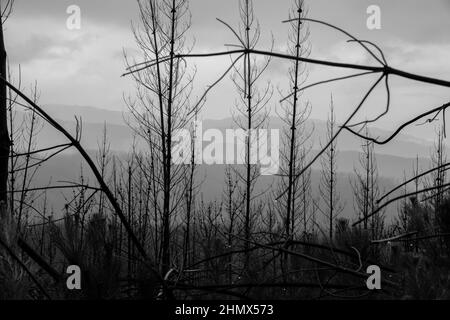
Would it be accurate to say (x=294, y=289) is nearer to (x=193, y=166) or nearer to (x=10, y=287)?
(x=10, y=287)

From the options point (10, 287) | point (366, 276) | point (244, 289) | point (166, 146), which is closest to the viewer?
point (10, 287)

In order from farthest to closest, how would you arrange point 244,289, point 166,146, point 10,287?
point 166,146 → point 244,289 → point 10,287

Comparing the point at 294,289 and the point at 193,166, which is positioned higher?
the point at 193,166

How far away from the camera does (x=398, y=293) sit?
1278 millimetres

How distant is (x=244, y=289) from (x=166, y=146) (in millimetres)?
10799

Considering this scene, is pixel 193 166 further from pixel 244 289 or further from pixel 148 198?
pixel 244 289

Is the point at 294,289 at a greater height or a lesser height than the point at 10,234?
lesser

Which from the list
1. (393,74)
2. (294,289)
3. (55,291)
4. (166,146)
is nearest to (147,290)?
(55,291)

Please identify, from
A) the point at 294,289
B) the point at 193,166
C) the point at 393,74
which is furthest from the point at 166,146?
the point at 393,74

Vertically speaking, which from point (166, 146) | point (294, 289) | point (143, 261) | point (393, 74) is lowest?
point (294, 289)

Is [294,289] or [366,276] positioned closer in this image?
[366,276]

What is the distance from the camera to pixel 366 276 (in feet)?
4.60

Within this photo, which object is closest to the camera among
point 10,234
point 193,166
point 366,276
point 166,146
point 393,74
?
point 393,74
